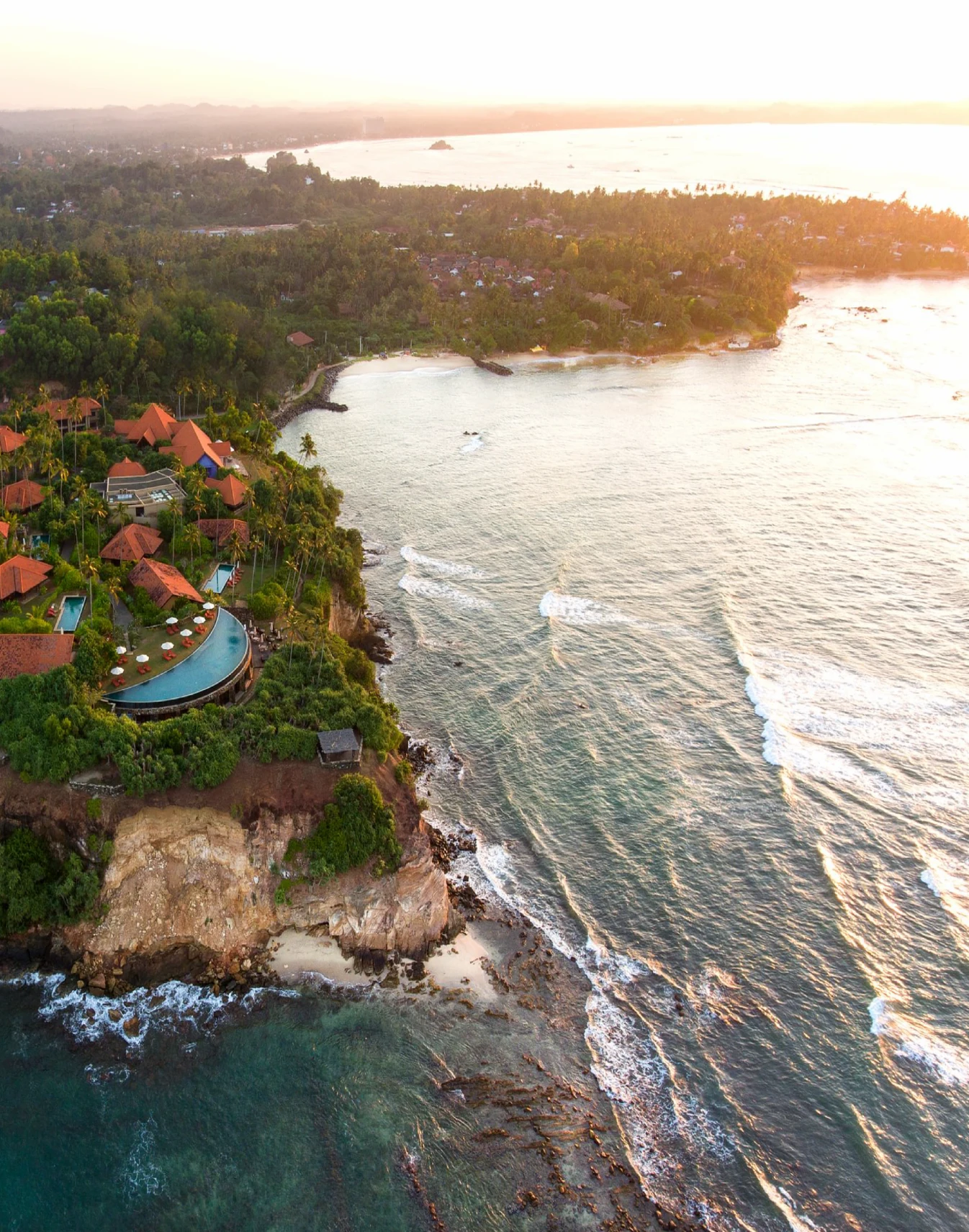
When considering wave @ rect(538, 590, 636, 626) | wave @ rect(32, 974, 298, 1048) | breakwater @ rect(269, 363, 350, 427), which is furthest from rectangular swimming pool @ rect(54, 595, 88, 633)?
breakwater @ rect(269, 363, 350, 427)

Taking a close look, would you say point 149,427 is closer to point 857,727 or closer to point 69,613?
point 69,613

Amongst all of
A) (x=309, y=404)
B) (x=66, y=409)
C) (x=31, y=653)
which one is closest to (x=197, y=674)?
(x=31, y=653)

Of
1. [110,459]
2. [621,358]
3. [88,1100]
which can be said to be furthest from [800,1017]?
A: [621,358]

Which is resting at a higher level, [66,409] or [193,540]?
[193,540]

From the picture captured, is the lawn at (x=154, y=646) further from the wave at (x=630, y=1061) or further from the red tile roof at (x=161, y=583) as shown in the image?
the wave at (x=630, y=1061)

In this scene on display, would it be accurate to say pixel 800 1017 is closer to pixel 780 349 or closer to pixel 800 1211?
pixel 800 1211

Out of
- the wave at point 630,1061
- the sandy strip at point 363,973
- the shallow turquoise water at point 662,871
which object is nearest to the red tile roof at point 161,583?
the shallow turquoise water at point 662,871
